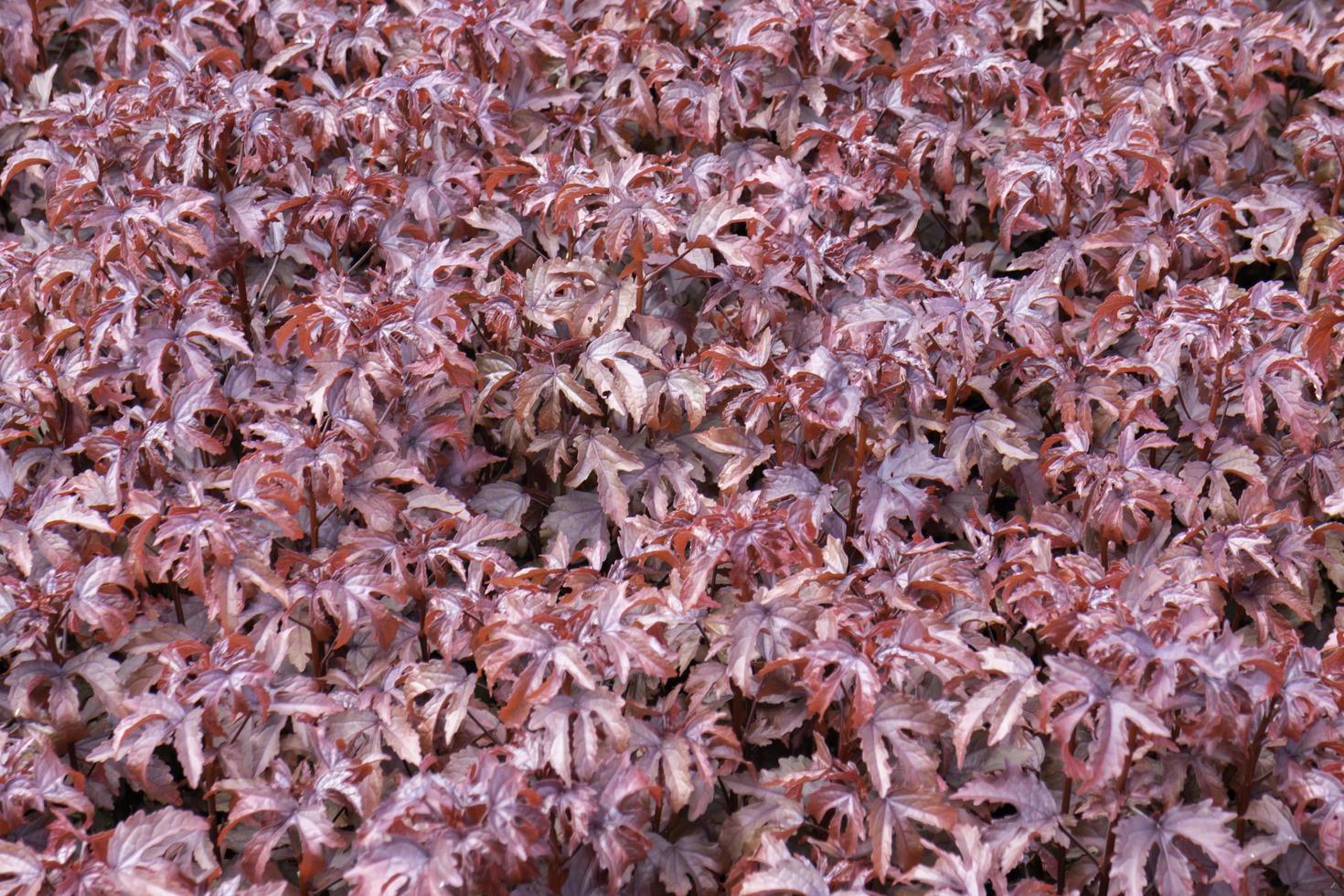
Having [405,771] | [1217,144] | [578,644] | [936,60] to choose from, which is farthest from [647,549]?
[1217,144]

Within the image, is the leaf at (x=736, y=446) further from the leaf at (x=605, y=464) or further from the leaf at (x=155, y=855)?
the leaf at (x=155, y=855)

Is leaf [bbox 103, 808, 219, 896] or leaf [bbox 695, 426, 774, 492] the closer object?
leaf [bbox 103, 808, 219, 896]

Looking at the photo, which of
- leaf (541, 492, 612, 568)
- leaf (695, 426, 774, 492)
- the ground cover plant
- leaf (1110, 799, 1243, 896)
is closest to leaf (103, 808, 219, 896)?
the ground cover plant

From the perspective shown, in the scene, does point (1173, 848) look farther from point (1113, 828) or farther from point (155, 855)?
point (155, 855)

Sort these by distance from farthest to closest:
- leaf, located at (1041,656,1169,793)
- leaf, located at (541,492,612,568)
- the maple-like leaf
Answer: leaf, located at (541,492,612,568) → the maple-like leaf → leaf, located at (1041,656,1169,793)

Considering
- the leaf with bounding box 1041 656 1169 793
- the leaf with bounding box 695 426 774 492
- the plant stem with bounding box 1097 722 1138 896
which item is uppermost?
the leaf with bounding box 1041 656 1169 793

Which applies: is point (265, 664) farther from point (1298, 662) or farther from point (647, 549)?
point (1298, 662)

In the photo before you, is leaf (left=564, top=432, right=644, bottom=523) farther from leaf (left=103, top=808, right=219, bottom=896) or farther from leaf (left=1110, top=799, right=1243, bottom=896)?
leaf (left=1110, top=799, right=1243, bottom=896)

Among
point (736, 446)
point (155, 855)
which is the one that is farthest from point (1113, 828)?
point (155, 855)

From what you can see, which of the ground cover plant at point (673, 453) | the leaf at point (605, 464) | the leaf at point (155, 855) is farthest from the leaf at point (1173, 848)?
the leaf at point (155, 855)

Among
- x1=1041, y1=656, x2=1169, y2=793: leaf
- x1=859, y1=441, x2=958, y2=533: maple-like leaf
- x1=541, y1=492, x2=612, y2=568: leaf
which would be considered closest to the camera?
x1=1041, y1=656, x2=1169, y2=793: leaf
